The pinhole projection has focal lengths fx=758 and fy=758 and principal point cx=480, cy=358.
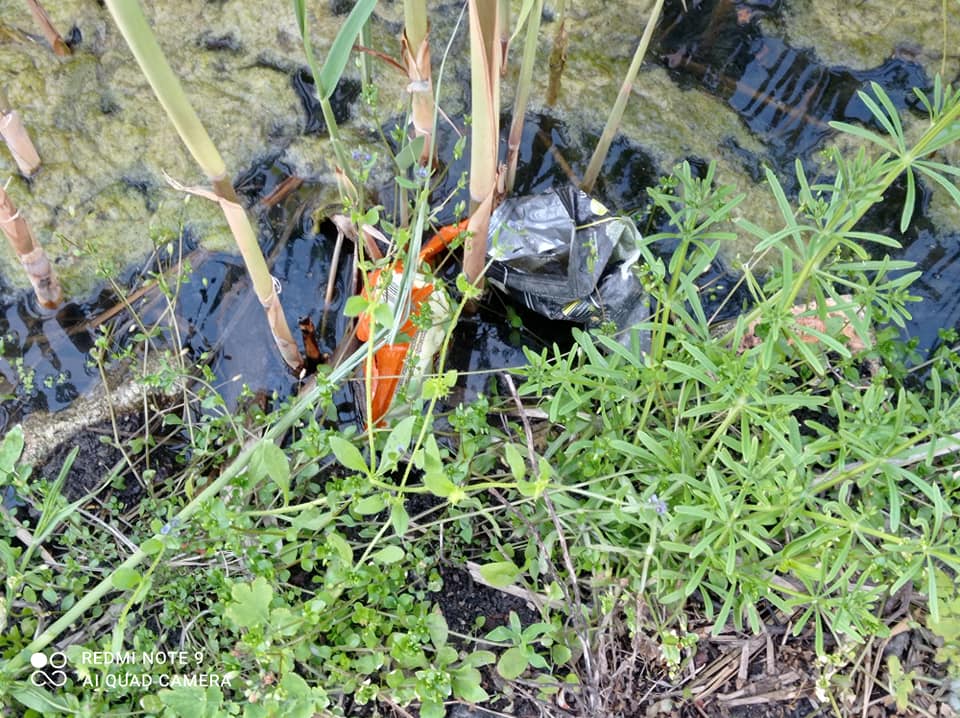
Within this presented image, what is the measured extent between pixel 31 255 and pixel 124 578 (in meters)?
0.73

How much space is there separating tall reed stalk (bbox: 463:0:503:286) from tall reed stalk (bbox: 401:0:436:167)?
110mm

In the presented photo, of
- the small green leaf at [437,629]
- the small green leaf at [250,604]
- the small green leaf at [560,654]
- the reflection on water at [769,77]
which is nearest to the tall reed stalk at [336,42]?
the small green leaf at [250,604]

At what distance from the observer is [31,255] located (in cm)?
146

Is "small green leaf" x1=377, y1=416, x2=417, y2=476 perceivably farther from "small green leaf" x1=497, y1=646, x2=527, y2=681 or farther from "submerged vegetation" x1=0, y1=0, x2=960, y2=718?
"small green leaf" x1=497, y1=646, x2=527, y2=681

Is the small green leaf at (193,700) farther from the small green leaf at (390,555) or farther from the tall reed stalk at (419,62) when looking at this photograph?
the tall reed stalk at (419,62)

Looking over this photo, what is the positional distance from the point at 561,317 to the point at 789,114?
823 mm

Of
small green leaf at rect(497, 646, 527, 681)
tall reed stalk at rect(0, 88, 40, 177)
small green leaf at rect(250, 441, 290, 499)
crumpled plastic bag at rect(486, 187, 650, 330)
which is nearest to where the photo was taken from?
small green leaf at rect(250, 441, 290, 499)

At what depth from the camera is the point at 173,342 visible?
1.60 meters

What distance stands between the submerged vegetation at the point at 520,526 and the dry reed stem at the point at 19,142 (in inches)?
20.2

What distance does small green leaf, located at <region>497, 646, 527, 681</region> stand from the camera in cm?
124

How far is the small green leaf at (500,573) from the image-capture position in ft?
4.01

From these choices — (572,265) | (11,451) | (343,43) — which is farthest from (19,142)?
(572,265)

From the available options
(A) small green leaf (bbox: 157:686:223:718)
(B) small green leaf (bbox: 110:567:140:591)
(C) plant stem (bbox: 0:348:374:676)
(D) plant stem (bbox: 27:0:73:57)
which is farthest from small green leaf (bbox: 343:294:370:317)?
(D) plant stem (bbox: 27:0:73:57)

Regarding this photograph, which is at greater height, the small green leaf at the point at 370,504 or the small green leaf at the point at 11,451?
the small green leaf at the point at 11,451
